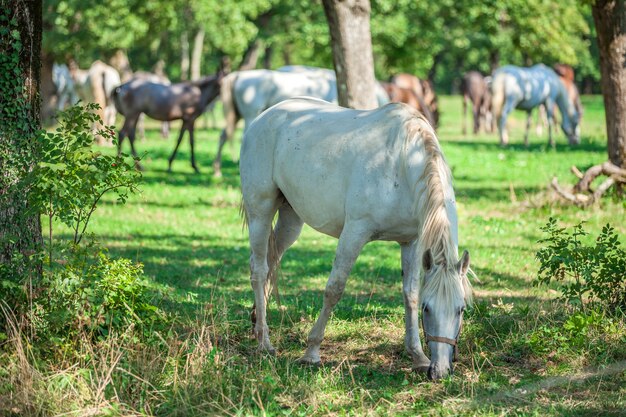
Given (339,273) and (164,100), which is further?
(164,100)

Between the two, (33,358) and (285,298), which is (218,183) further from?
(33,358)

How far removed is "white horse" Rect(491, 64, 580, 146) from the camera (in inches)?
911

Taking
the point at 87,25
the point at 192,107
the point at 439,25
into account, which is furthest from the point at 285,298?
the point at 439,25

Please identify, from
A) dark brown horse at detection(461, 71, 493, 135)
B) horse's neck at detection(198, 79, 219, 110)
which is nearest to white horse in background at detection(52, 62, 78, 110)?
horse's neck at detection(198, 79, 219, 110)

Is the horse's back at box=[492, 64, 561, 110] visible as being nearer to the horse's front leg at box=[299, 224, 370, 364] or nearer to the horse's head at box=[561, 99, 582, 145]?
the horse's head at box=[561, 99, 582, 145]

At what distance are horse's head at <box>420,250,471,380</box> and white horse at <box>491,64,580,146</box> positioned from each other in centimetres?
1883

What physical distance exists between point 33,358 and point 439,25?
107 feet

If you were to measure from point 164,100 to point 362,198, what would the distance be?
13022 mm

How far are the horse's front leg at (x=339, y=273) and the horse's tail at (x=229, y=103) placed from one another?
1150cm

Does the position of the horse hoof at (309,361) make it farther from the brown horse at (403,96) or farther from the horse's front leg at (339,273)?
the brown horse at (403,96)

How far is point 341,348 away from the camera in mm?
5820

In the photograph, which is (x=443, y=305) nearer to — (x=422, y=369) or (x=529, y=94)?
(x=422, y=369)

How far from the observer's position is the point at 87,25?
26.0 m

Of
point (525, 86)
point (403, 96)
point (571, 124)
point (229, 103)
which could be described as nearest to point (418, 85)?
point (525, 86)
